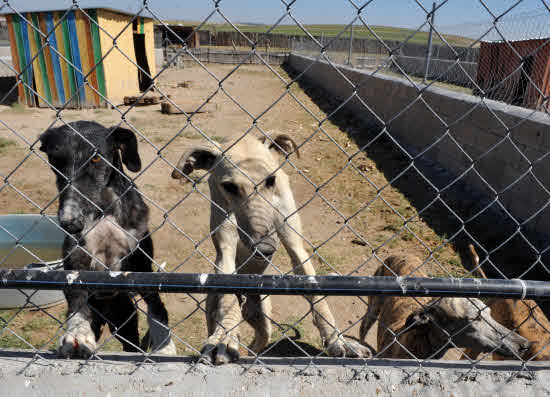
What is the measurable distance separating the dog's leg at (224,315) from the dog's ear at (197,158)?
40cm

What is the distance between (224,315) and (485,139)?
5.49m

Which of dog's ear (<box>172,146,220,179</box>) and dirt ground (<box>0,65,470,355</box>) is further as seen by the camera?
dirt ground (<box>0,65,470,355</box>)

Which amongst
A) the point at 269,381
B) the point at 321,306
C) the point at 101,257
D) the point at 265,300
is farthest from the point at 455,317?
the point at 101,257

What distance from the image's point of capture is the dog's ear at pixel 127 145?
2905 mm

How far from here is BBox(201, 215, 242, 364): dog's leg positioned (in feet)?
6.79

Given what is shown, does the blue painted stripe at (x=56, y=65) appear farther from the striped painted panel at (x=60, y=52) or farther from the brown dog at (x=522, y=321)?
the brown dog at (x=522, y=321)

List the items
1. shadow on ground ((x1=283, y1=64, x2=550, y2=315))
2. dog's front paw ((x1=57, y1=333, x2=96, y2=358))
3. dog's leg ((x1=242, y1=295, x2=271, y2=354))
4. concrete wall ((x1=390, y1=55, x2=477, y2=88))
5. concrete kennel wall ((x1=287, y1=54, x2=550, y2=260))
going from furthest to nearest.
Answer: concrete wall ((x1=390, y1=55, x2=477, y2=88)) < concrete kennel wall ((x1=287, y1=54, x2=550, y2=260)) < shadow on ground ((x1=283, y1=64, x2=550, y2=315)) < dog's leg ((x1=242, y1=295, x2=271, y2=354)) < dog's front paw ((x1=57, y1=333, x2=96, y2=358))

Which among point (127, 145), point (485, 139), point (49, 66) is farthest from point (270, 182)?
point (49, 66)

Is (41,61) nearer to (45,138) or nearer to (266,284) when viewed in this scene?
(45,138)

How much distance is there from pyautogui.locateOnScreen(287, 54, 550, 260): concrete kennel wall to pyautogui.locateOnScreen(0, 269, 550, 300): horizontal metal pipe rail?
1085 millimetres

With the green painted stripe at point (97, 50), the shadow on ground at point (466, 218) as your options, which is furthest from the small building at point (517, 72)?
the green painted stripe at point (97, 50)

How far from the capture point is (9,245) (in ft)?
14.5

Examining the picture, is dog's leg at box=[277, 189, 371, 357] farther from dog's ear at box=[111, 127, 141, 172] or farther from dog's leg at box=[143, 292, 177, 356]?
dog's ear at box=[111, 127, 141, 172]

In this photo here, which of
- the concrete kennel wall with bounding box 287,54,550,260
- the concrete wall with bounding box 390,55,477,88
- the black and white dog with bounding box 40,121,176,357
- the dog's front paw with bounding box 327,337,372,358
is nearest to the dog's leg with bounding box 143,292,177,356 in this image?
the black and white dog with bounding box 40,121,176,357
